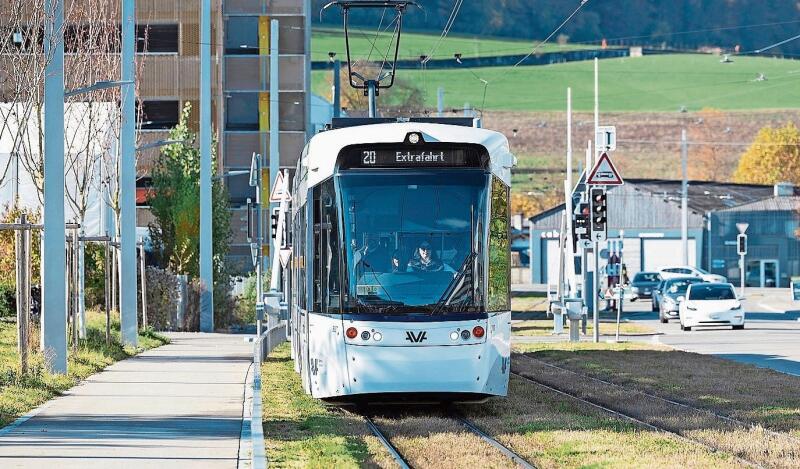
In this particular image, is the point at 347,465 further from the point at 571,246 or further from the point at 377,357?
the point at 571,246

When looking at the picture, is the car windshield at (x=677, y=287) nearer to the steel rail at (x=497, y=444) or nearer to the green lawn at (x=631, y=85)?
the steel rail at (x=497, y=444)

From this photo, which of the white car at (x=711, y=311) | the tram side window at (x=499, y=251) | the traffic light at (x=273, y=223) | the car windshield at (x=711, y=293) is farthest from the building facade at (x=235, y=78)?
the tram side window at (x=499, y=251)

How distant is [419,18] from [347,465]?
129 metres

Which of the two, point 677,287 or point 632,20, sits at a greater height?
point 632,20

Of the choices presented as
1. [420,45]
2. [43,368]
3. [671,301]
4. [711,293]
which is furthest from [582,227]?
[420,45]

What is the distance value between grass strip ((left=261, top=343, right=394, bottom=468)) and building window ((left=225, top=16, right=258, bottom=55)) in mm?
56891

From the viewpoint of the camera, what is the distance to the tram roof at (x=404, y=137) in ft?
64.0

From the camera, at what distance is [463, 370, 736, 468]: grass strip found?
14719mm

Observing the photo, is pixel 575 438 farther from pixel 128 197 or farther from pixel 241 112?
pixel 241 112

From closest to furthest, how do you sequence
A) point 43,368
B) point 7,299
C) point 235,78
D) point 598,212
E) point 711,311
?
point 43,368
point 598,212
point 7,299
point 711,311
point 235,78

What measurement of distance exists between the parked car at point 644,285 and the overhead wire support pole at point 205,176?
125 feet

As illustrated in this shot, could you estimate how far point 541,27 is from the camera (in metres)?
145

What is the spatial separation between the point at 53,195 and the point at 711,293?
2820 centimetres

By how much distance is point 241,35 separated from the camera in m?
80.7
